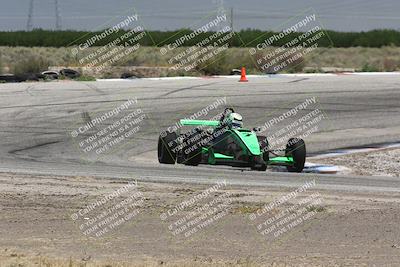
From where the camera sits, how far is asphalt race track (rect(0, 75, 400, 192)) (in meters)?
16.5

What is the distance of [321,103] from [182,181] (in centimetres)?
1357

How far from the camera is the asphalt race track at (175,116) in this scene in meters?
16.5

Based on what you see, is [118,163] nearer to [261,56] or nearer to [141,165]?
[141,165]

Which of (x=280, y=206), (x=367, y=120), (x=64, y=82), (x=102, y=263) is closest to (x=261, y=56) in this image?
(x=64, y=82)

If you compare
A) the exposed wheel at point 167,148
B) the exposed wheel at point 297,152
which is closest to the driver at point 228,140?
the exposed wheel at point 167,148

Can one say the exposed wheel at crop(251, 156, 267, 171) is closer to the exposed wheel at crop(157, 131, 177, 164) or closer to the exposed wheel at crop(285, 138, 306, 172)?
the exposed wheel at crop(285, 138, 306, 172)

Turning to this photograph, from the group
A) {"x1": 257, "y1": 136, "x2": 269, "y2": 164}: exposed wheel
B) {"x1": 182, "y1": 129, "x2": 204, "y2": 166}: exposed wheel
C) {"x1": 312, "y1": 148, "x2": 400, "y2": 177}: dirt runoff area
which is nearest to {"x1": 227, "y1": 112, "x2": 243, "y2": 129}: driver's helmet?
{"x1": 257, "y1": 136, "x2": 269, "y2": 164}: exposed wheel

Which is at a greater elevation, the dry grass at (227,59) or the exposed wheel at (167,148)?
the exposed wheel at (167,148)

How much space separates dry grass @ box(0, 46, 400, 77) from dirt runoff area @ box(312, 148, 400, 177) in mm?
19551

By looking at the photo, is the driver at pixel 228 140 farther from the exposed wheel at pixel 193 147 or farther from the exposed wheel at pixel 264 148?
the exposed wheel at pixel 264 148

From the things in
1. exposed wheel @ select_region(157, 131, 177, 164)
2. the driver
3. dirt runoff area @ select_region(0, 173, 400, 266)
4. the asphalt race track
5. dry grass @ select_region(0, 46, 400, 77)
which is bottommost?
dry grass @ select_region(0, 46, 400, 77)

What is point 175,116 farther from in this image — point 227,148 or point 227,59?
point 227,59

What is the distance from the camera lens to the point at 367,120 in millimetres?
26109

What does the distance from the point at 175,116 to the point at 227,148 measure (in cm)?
758
